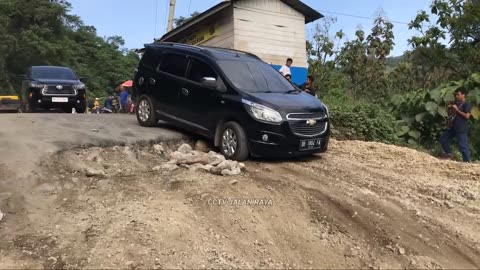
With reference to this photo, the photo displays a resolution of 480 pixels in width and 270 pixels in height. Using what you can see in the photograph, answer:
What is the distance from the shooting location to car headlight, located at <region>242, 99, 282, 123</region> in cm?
773

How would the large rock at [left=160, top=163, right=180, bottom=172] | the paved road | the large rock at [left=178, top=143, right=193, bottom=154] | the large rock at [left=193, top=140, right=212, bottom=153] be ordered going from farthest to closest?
the large rock at [left=193, top=140, right=212, bottom=153] < the large rock at [left=178, top=143, right=193, bottom=154] < the large rock at [left=160, top=163, right=180, bottom=172] < the paved road

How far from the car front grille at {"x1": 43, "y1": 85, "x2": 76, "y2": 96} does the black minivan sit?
5076 millimetres

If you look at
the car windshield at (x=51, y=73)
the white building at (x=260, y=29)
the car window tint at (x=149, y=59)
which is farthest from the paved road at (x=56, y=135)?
the white building at (x=260, y=29)

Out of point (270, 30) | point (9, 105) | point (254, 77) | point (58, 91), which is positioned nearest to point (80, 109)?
point (58, 91)

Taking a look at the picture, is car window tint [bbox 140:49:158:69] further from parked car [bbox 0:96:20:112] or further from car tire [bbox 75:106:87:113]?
parked car [bbox 0:96:20:112]

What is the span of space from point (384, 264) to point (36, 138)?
5568mm

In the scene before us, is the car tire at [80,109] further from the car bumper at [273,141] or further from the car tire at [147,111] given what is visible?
the car bumper at [273,141]

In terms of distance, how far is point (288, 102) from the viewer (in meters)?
8.09

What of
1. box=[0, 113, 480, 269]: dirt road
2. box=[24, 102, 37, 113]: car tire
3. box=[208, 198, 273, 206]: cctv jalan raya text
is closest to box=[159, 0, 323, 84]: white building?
box=[24, 102, 37, 113]: car tire

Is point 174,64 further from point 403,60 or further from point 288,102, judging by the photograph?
point 403,60

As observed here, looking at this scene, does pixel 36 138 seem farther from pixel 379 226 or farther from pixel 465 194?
pixel 465 194

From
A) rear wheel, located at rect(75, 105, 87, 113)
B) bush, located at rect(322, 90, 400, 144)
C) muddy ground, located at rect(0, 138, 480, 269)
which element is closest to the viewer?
muddy ground, located at rect(0, 138, 480, 269)

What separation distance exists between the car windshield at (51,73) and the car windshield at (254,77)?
7.87 m

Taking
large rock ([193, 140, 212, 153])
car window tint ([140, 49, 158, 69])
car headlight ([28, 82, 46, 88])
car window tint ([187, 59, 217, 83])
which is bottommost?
large rock ([193, 140, 212, 153])
